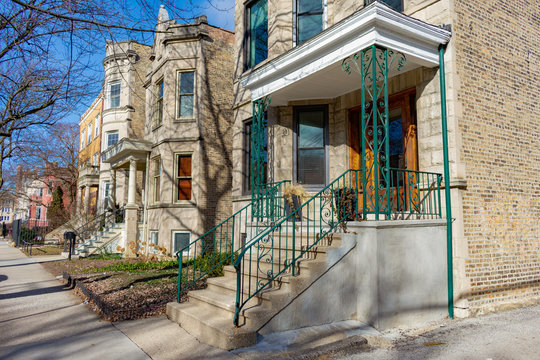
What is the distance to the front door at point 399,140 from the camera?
7.53m

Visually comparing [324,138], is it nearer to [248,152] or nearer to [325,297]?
[248,152]

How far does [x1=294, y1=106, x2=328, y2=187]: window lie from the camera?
921 centimetres

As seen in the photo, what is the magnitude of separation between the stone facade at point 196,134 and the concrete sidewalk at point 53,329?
5286 mm

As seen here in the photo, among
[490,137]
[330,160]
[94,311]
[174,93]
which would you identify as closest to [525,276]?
[490,137]

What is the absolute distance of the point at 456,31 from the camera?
22.8 ft

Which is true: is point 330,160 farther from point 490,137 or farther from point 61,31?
point 61,31

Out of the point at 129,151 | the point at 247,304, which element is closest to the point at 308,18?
the point at 247,304

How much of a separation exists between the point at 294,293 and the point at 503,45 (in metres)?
6.33

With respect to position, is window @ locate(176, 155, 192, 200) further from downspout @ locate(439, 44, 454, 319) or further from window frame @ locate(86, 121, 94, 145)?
window frame @ locate(86, 121, 94, 145)

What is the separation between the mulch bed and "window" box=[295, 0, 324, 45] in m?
6.35

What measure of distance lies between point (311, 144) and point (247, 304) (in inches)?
195

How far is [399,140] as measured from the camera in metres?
8.17

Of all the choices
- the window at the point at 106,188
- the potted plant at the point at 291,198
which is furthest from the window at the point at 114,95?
the potted plant at the point at 291,198

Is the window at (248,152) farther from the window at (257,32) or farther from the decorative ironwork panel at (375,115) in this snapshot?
the decorative ironwork panel at (375,115)
